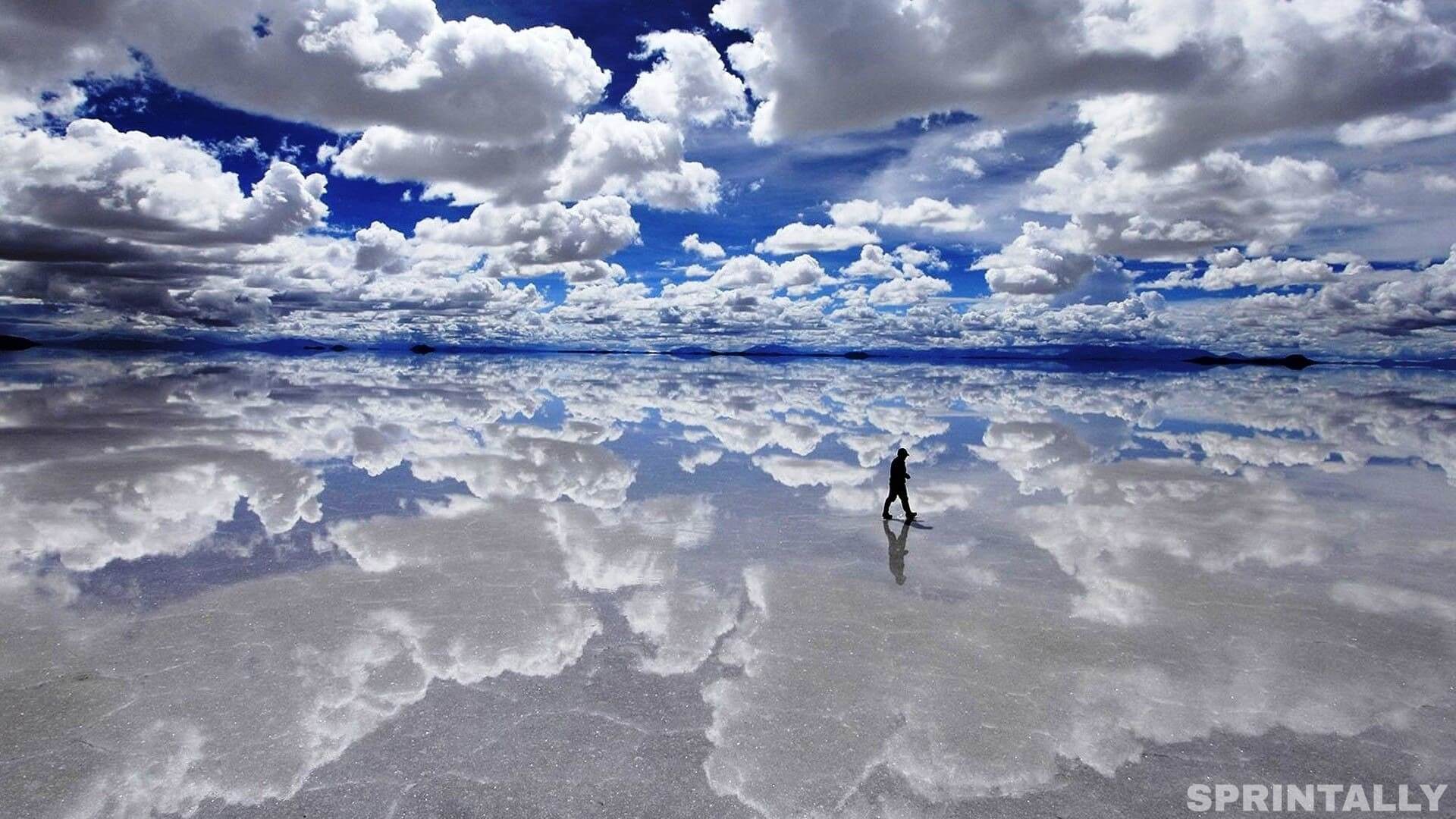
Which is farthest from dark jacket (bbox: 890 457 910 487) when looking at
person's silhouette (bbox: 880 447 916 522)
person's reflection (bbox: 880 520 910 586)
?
person's reflection (bbox: 880 520 910 586)

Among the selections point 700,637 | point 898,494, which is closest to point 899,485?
point 898,494

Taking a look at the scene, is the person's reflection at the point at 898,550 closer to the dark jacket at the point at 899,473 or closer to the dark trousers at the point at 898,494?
the dark trousers at the point at 898,494

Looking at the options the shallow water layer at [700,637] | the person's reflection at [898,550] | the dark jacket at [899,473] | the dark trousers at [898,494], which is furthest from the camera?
the dark jacket at [899,473]

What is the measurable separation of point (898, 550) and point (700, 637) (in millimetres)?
5179

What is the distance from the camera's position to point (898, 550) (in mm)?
13109

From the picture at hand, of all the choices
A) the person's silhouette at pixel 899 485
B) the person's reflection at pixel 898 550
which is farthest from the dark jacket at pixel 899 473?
the person's reflection at pixel 898 550

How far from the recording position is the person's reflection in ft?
38.6

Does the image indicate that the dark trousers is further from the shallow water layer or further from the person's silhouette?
the shallow water layer

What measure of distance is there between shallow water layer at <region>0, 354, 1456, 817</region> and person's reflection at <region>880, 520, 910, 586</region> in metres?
0.08

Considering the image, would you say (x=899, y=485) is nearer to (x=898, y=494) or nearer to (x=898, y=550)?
(x=898, y=494)

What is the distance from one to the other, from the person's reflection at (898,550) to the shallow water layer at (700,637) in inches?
3.2

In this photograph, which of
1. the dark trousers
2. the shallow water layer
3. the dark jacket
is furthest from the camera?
the dark jacket

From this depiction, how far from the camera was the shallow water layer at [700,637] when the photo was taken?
6.39 meters

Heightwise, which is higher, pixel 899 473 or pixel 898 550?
pixel 899 473
